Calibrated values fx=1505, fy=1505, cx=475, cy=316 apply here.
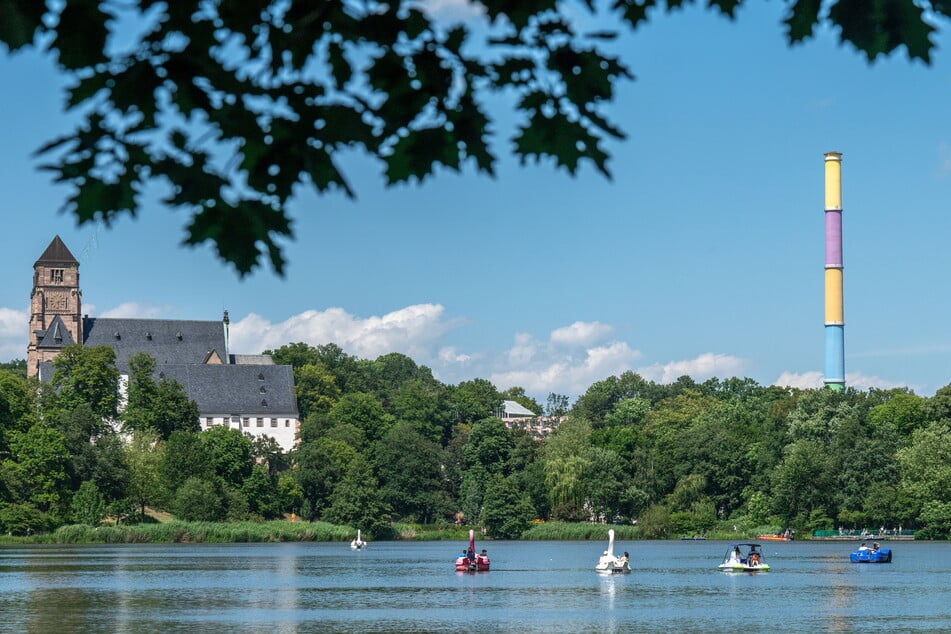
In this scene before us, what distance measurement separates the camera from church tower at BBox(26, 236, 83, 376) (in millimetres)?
155750

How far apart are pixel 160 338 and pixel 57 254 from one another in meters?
14.1

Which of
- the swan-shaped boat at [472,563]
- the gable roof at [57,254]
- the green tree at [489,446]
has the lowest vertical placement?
the swan-shaped boat at [472,563]

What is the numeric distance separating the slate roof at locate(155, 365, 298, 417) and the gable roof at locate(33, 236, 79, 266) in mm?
17196

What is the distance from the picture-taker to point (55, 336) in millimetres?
154625

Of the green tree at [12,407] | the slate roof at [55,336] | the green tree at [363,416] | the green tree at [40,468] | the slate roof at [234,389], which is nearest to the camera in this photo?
the green tree at [40,468]

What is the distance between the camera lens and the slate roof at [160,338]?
527ft

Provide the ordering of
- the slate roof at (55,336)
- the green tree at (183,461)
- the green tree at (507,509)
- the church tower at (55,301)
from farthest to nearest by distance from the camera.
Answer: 1. the church tower at (55,301)
2. the slate roof at (55,336)
3. the green tree at (183,461)
4. the green tree at (507,509)

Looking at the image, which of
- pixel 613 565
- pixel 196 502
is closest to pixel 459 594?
pixel 613 565

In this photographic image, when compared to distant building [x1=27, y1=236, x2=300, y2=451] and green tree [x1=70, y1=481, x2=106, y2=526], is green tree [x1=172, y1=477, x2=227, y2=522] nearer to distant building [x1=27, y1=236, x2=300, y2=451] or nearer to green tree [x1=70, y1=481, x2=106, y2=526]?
green tree [x1=70, y1=481, x2=106, y2=526]

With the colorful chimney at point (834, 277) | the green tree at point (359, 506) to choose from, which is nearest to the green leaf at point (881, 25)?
the green tree at point (359, 506)

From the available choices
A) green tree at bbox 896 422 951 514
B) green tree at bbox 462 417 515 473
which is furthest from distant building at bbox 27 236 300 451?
green tree at bbox 896 422 951 514

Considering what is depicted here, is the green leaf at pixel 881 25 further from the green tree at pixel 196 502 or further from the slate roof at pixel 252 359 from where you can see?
the slate roof at pixel 252 359

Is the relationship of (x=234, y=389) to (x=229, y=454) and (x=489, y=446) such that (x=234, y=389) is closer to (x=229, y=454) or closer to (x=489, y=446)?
(x=229, y=454)

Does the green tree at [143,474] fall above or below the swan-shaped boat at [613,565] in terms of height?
above
